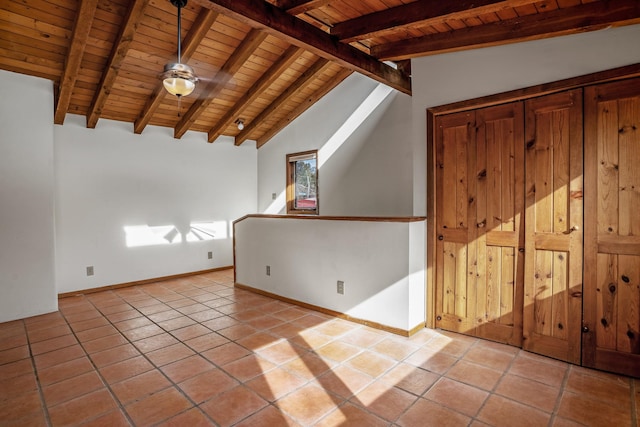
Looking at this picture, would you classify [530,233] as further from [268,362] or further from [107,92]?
[107,92]

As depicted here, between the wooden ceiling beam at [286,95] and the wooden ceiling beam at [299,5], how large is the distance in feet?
7.17

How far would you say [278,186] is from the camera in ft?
22.0

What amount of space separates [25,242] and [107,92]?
2.01 m

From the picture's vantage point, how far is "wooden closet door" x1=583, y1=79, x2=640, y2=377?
2.48 meters

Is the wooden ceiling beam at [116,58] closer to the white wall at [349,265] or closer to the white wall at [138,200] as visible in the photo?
the white wall at [138,200]

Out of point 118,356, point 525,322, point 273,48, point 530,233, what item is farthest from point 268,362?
point 273,48

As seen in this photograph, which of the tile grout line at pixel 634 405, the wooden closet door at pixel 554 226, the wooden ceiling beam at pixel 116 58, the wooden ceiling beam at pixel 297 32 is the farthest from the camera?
the wooden ceiling beam at pixel 116 58

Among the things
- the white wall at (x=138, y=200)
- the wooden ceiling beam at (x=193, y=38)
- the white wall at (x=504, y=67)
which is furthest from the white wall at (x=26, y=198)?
the white wall at (x=504, y=67)

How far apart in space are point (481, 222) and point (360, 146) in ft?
8.31

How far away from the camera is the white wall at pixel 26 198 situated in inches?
150

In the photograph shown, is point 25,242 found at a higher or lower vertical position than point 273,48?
lower

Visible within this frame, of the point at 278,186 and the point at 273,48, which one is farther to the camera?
the point at 278,186

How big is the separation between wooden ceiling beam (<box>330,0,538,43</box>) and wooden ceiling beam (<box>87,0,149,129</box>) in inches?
71.3

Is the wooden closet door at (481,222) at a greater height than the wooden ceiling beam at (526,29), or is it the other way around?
→ the wooden ceiling beam at (526,29)
